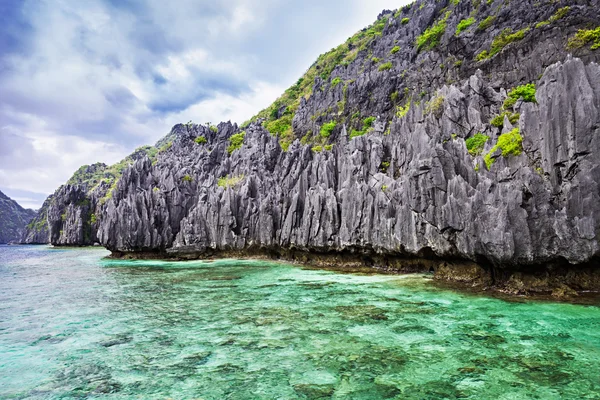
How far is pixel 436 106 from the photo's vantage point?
125 feet

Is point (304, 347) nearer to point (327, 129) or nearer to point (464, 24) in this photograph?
point (327, 129)

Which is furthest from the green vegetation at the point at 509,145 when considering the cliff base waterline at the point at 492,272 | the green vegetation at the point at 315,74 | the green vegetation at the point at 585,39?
the green vegetation at the point at 315,74

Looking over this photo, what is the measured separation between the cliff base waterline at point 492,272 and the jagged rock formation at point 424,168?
104 millimetres

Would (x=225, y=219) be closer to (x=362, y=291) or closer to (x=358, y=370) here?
(x=362, y=291)

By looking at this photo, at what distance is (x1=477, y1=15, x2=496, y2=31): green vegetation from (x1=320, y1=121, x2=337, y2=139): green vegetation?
26.6m

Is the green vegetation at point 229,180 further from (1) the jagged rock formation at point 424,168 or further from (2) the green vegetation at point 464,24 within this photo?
(2) the green vegetation at point 464,24

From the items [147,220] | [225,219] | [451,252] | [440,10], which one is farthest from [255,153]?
[440,10]

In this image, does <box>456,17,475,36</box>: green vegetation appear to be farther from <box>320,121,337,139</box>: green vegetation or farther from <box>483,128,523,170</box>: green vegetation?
<box>483,128,523,170</box>: green vegetation

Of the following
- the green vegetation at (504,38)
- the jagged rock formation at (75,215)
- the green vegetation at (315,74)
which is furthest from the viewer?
the jagged rock formation at (75,215)

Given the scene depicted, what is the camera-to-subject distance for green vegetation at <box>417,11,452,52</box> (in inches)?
2286

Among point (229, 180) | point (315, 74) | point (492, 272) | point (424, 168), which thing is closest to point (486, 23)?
point (424, 168)

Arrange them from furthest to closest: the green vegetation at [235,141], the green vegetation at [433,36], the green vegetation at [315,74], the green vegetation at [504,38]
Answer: the green vegetation at [315,74], the green vegetation at [235,141], the green vegetation at [433,36], the green vegetation at [504,38]

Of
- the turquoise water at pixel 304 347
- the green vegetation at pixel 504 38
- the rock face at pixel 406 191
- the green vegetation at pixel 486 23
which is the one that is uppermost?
the green vegetation at pixel 486 23

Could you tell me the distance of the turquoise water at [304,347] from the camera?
24.8ft
